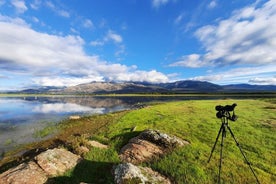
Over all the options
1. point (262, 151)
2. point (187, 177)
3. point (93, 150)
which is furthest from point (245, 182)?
point (93, 150)

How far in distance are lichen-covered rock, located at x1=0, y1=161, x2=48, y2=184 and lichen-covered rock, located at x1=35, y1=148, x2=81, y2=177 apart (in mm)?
452

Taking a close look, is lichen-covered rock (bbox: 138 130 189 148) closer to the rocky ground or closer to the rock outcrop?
the rocky ground

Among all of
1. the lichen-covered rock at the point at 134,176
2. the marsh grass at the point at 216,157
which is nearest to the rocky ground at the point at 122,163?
the lichen-covered rock at the point at 134,176

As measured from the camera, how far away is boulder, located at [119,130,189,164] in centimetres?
1594

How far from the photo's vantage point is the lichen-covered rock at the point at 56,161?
1348cm

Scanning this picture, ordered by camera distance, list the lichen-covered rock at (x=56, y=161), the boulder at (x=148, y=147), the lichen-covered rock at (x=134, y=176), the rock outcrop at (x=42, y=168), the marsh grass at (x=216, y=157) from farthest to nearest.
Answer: the boulder at (x=148, y=147) → the lichen-covered rock at (x=56, y=161) → the marsh grass at (x=216, y=157) → the rock outcrop at (x=42, y=168) → the lichen-covered rock at (x=134, y=176)

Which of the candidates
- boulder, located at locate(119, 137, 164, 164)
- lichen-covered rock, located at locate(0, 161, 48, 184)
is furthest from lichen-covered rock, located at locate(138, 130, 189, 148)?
lichen-covered rock, located at locate(0, 161, 48, 184)

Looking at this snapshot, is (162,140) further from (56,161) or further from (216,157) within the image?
(56,161)

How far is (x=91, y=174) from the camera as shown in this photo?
45.4ft

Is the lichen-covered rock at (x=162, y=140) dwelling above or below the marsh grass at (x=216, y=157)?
above

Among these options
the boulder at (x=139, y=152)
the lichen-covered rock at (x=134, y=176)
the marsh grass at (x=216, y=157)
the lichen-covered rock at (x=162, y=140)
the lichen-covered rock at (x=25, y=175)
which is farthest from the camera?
the lichen-covered rock at (x=162, y=140)

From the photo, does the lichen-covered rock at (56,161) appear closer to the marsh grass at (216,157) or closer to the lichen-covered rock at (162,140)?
the marsh grass at (216,157)

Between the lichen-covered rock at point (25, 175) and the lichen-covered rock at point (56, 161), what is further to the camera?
the lichen-covered rock at point (56, 161)

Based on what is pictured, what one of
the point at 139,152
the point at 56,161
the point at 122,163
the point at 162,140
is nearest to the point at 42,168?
the point at 56,161
